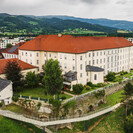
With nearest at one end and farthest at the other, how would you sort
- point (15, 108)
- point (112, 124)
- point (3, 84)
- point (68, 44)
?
point (15, 108) < point (112, 124) < point (3, 84) < point (68, 44)

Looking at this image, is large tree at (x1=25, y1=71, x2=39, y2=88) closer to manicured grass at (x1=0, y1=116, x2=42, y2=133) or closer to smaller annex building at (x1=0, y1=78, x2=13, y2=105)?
smaller annex building at (x1=0, y1=78, x2=13, y2=105)

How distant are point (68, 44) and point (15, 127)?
2817cm

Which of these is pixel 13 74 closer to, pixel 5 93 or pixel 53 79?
pixel 5 93

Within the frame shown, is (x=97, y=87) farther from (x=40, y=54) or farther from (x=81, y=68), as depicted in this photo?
(x=40, y=54)

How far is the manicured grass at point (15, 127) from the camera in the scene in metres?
32.7

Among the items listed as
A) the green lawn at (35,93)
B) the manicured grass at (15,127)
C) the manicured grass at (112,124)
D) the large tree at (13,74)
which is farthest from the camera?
the large tree at (13,74)

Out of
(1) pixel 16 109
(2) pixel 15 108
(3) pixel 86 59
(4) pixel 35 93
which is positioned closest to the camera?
(1) pixel 16 109

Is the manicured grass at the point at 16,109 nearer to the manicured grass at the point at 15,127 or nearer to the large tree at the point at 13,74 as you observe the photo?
the manicured grass at the point at 15,127

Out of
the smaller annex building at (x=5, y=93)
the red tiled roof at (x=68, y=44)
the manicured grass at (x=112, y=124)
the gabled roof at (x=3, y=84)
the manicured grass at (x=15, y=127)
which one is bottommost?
the manicured grass at (x=112, y=124)

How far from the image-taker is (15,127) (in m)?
33.7

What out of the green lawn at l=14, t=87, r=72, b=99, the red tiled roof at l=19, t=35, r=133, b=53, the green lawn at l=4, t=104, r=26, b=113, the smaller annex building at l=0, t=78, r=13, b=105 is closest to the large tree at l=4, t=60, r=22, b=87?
the green lawn at l=14, t=87, r=72, b=99

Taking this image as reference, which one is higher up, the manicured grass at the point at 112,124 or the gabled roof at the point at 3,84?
the gabled roof at the point at 3,84

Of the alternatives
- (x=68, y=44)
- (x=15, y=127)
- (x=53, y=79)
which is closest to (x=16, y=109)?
(x=15, y=127)

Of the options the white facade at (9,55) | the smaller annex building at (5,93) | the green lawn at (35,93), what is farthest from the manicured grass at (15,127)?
the white facade at (9,55)
